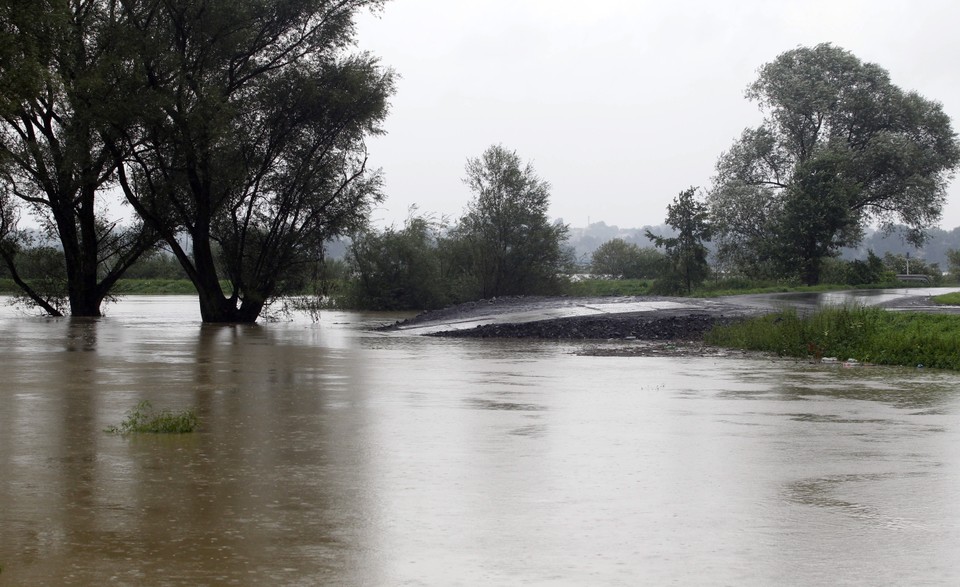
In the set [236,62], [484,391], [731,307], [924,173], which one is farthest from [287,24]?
[924,173]

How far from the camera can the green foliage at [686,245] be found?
2389 inches

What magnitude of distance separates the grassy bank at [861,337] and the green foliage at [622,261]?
211 feet

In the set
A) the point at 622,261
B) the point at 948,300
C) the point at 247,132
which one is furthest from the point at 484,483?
the point at 622,261

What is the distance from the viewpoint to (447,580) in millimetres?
5488

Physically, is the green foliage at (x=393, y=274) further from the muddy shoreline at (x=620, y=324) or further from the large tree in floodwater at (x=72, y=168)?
the muddy shoreline at (x=620, y=324)

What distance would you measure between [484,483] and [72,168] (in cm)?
3171

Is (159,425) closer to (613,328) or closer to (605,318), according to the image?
(613,328)

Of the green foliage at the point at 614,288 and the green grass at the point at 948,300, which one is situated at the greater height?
the green foliage at the point at 614,288

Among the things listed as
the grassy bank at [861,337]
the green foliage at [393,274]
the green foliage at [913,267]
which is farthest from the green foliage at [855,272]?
the grassy bank at [861,337]

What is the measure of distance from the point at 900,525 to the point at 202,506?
4.46 meters

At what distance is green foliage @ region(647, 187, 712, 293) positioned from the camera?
199 feet

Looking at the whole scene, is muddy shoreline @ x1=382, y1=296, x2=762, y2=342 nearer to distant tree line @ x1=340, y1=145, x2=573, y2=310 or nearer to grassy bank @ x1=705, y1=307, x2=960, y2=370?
grassy bank @ x1=705, y1=307, x2=960, y2=370

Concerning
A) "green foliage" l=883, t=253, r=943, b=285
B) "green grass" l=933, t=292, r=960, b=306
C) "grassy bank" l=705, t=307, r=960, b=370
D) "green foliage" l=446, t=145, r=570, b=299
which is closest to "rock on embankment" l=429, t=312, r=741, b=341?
"grassy bank" l=705, t=307, r=960, b=370

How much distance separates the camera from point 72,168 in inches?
1425
